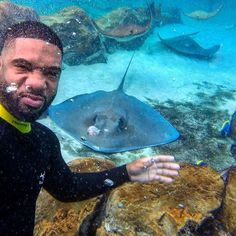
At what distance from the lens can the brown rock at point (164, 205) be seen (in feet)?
7.92

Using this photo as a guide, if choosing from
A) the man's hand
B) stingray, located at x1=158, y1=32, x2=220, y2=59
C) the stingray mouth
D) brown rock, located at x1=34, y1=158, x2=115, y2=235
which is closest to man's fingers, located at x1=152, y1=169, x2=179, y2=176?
the man's hand

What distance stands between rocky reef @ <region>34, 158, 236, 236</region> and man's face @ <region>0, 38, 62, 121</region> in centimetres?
122

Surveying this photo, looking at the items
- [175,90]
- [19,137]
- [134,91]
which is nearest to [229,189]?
[19,137]

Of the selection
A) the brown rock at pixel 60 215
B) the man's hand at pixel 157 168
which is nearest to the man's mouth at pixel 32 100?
the man's hand at pixel 157 168

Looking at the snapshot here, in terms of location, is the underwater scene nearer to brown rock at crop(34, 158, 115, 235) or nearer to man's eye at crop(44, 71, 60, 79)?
brown rock at crop(34, 158, 115, 235)

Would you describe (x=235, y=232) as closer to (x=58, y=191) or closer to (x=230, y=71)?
(x=58, y=191)

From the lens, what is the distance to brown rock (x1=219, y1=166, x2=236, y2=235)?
2774 millimetres

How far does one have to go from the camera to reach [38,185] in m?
2.05

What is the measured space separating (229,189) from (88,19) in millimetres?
7851

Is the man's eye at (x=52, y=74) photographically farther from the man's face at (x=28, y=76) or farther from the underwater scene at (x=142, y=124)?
the underwater scene at (x=142, y=124)

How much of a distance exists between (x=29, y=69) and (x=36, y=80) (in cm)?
10

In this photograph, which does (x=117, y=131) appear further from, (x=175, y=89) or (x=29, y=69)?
(x=175, y=89)

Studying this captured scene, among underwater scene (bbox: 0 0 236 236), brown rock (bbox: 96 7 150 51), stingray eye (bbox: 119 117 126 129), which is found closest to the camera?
underwater scene (bbox: 0 0 236 236)

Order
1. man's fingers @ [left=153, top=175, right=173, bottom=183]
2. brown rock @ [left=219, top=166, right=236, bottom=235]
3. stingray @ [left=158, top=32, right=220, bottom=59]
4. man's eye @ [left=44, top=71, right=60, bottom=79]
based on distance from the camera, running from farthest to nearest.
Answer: stingray @ [left=158, top=32, right=220, bottom=59]
brown rock @ [left=219, top=166, right=236, bottom=235]
man's fingers @ [left=153, top=175, right=173, bottom=183]
man's eye @ [left=44, top=71, right=60, bottom=79]
